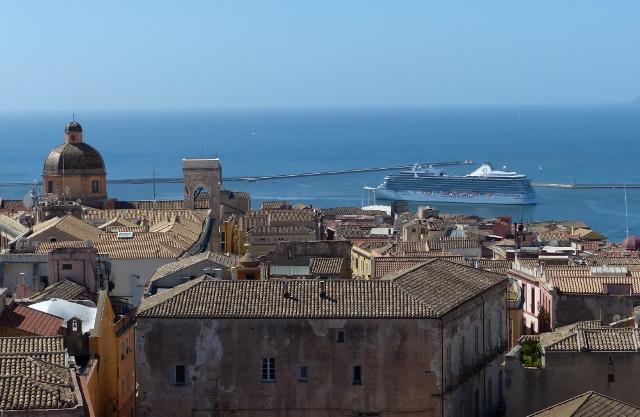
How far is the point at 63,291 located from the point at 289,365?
7060 mm

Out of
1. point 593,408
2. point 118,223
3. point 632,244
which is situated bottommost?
point 593,408

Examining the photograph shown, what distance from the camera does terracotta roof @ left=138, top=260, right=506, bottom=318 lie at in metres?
20.9

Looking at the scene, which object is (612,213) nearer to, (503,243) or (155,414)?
(503,243)

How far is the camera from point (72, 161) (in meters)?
55.5

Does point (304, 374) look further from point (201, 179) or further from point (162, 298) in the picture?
point (201, 179)

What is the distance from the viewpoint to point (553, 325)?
28969 millimetres

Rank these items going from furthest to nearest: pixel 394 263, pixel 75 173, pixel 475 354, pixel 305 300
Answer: pixel 75 173 → pixel 394 263 → pixel 475 354 → pixel 305 300

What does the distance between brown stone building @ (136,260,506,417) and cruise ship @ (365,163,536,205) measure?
111 meters

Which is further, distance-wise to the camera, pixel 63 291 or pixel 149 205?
pixel 149 205

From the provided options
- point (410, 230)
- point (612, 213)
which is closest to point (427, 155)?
point (612, 213)

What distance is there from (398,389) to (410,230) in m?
26.8

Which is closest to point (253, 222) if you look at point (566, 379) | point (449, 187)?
point (566, 379)

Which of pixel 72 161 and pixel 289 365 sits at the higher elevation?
pixel 72 161

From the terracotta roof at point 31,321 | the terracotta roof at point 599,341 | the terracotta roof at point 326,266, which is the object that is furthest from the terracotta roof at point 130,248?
the terracotta roof at point 599,341
